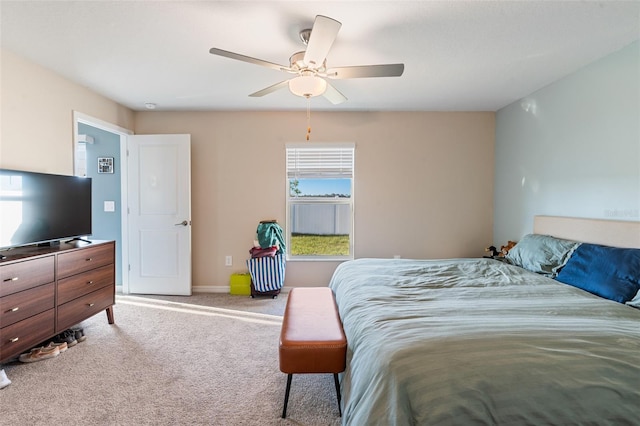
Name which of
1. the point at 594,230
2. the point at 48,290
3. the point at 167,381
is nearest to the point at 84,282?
the point at 48,290

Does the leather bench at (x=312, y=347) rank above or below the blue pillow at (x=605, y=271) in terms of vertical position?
below

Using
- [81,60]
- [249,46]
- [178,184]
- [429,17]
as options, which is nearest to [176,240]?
[178,184]

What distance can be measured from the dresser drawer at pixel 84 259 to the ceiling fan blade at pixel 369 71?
8.35ft

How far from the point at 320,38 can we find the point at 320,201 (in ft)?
8.39

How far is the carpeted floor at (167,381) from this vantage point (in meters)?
1.75

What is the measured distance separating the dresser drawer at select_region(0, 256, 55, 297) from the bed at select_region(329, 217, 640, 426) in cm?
225

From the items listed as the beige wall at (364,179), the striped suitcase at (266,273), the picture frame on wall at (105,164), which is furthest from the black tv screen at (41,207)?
the striped suitcase at (266,273)

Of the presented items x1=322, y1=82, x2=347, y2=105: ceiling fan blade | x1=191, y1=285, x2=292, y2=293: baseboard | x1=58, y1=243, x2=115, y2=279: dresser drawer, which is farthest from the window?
x1=58, y1=243, x2=115, y2=279: dresser drawer

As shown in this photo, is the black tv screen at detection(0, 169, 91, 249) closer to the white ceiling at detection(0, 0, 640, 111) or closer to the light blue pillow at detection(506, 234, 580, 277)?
the white ceiling at detection(0, 0, 640, 111)

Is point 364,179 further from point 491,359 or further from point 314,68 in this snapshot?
point 491,359

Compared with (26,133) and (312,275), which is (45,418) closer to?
(26,133)

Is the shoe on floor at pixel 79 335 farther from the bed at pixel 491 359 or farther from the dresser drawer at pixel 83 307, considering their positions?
the bed at pixel 491 359

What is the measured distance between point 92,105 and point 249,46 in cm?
217

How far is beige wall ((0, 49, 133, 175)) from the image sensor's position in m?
2.41
